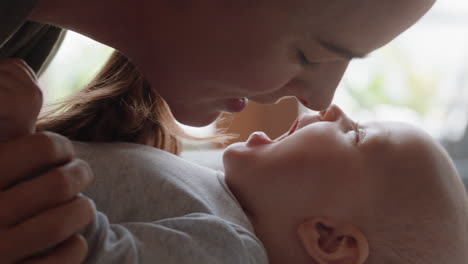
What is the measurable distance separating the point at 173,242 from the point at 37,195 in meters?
0.25

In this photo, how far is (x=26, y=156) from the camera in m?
0.68

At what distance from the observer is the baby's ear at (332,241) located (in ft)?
3.60

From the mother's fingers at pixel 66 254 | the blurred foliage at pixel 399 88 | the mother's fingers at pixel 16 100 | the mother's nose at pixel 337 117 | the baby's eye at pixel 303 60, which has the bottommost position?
the mother's fingers at pixel 66 254

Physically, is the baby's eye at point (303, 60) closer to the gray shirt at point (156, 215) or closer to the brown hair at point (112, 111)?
the gray shirt at point (156, 215)

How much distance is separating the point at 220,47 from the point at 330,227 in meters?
0.44

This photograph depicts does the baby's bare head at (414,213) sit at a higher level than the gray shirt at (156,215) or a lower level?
higher

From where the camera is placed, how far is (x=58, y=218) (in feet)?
2.21

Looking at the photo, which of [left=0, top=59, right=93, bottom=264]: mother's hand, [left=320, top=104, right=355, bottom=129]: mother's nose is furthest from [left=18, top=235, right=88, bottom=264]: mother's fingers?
[left=320, top=104, right=355, bottom=129]: mother's nose

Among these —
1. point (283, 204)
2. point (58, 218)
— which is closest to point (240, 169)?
point (283, 204)

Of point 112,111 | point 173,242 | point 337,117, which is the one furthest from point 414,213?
point 112,111

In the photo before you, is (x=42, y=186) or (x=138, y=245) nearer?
(x=42, y=186)

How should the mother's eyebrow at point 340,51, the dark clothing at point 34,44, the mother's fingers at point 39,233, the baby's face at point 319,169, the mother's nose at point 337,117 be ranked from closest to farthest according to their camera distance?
the mother's fingers at point 39,233 < the mother's eyebrow at point 340,51 < the dark clothing at point 34,44 < the baby's face at point 319,169 < the mother's nose at point 337,117

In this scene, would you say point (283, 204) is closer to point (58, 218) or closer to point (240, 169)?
point (240, 169)

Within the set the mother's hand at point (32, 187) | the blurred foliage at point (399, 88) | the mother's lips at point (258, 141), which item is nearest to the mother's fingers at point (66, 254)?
the mother's hand at point (32, 187)
